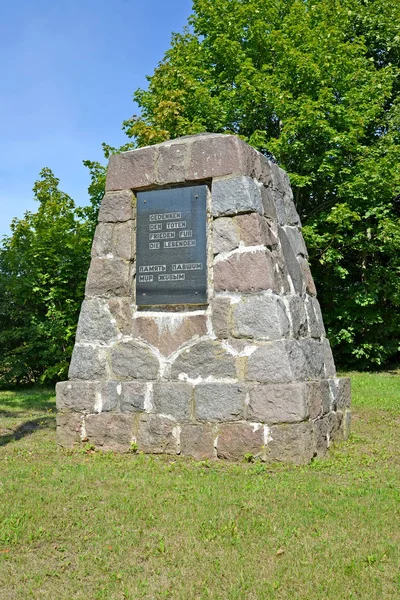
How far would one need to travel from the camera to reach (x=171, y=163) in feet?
18.1

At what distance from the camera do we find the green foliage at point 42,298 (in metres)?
11.9

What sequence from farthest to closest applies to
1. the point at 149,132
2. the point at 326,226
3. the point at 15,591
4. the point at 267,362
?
the point at 326,226 < the point at 149,132 < the point at 267,362 < the point at 15,591

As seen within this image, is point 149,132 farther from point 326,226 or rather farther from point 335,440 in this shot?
point 335,440

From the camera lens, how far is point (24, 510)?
363 cm

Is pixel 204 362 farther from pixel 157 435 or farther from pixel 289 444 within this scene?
pixel 289 444

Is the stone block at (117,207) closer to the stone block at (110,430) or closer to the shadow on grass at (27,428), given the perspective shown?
the stone block at (110,430)

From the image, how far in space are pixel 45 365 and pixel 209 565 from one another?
32.7 feet

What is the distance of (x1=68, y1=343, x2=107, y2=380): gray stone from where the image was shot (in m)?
5.53

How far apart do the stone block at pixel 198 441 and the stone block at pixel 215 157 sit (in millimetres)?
2179

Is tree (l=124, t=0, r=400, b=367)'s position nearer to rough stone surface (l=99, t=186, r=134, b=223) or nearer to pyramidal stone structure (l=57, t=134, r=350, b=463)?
rough stone surface (l=99, t=186, r=134, b=223)

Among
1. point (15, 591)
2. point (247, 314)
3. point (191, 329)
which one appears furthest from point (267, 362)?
point (15, 591)

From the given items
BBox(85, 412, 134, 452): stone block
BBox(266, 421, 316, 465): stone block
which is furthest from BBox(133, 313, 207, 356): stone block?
BBox(266, 421, 316, 465): stone block

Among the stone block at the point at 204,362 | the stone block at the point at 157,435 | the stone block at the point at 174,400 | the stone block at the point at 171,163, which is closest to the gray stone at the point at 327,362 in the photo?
the stone block at the point at 204,362

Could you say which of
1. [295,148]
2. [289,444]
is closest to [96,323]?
[289,444]
